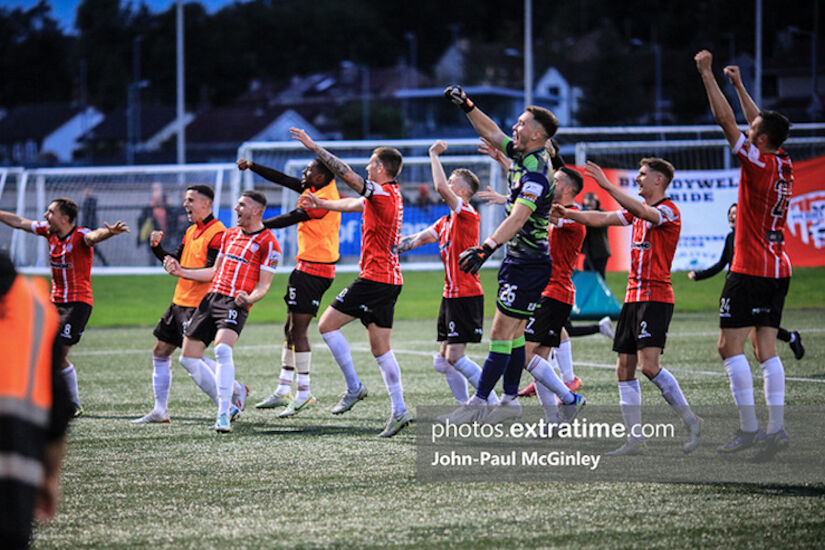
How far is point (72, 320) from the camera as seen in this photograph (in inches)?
385

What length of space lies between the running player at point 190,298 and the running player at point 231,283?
0.22 m

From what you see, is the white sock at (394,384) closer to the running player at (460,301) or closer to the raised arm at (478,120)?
the running player at (460,301)

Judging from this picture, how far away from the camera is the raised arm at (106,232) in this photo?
9.02 meters

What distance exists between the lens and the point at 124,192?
27719mm

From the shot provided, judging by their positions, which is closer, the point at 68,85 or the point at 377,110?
the point at 377,110

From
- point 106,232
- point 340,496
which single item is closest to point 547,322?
point 340,496

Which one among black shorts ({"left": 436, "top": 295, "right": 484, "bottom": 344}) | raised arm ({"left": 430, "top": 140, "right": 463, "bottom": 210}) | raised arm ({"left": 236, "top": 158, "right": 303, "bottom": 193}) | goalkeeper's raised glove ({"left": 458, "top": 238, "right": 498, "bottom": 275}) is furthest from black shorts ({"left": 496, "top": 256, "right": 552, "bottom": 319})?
raised arm ({"left": 236, "top": 158, "right": 303, "bottom": 193})

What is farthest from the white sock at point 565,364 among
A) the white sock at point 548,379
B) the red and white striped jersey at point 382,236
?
the red and white striped jersey at point 382,236

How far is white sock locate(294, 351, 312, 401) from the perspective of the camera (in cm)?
955

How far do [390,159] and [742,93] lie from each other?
2.78 meters

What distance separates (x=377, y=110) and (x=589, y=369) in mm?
77986

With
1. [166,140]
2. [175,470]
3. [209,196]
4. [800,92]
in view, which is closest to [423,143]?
[209,196]

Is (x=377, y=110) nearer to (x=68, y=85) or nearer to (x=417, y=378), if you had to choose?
(x=68, y=85)

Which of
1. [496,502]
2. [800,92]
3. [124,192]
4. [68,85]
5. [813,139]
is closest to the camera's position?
[496,502]
